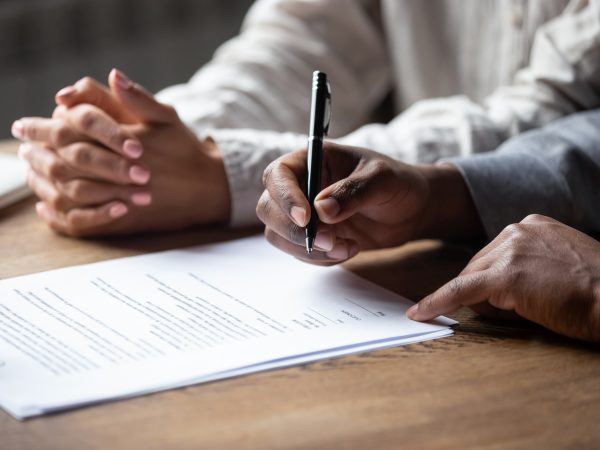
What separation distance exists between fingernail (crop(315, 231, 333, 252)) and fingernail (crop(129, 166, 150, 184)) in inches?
10.7

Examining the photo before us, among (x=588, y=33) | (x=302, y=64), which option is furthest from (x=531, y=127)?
(x=302, y=64)

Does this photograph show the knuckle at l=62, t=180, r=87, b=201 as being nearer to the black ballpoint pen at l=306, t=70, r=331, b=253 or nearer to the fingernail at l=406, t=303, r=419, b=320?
the black ballpoint pen at l=306, t=70, r=331, b=253

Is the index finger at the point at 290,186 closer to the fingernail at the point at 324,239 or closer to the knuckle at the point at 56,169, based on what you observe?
the fingernail at the point at 324,239

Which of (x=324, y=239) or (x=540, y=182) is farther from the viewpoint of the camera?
(x=540, y=182)

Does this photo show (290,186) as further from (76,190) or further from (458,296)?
(76,190)

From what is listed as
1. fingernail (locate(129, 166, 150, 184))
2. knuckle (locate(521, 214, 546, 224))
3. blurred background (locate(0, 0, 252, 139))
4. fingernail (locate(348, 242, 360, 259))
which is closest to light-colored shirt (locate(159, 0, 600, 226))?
fingernail (locate(129, 166, 150, 184))

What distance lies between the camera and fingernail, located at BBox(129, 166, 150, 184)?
1.01 metres

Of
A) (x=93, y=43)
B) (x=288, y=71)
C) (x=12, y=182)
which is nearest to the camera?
(x=12, y=182)

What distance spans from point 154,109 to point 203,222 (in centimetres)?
15

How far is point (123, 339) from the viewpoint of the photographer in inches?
28.9

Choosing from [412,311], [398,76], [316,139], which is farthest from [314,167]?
[398,76]

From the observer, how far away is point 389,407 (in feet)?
2.09

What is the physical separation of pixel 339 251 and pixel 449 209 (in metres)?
0.17

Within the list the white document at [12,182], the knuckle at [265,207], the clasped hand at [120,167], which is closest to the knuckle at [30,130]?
the clasped hand at [120,167]
